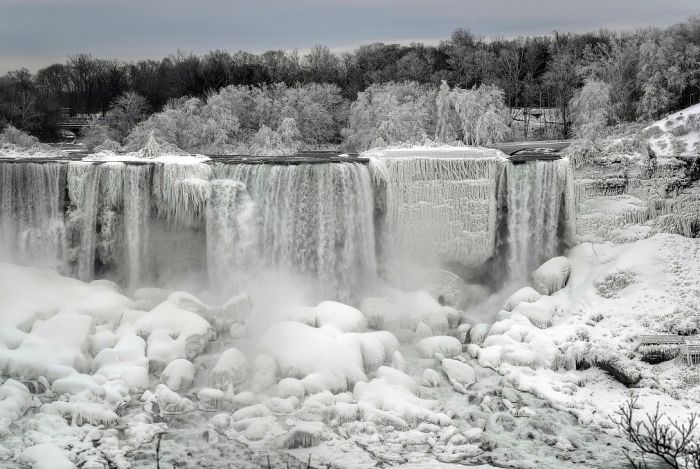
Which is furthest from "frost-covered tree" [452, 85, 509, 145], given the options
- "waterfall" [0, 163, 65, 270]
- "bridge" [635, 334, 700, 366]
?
"waterfall" [0, 163, 65, 270]

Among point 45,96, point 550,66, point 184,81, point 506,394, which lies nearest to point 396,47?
point 550,66

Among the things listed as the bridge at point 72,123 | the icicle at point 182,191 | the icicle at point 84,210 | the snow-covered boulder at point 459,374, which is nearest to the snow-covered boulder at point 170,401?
the snow-covered boulder at point 459,374

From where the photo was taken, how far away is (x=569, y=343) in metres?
18.7

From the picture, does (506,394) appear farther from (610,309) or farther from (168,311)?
(168,311)

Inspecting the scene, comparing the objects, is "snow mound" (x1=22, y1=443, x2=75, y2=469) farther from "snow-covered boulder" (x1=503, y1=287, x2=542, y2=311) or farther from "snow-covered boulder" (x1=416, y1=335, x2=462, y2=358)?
"snow-covered boulder" (x1=503, y1=287, x2=542, y2=311)

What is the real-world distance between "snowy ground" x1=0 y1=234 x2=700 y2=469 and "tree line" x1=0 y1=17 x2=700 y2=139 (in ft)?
51.7

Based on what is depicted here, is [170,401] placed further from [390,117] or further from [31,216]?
[390,117]

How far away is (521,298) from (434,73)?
27666mm

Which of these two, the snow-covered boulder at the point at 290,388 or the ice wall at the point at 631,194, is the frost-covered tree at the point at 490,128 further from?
the snow-covered boulder at the point at 290,388

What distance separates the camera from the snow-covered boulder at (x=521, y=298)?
2075 cm

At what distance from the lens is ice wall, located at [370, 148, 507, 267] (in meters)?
23.0

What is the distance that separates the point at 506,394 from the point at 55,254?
1418cm

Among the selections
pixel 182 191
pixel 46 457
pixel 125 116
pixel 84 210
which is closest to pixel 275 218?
pixel 182 191

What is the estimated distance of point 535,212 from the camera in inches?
903
